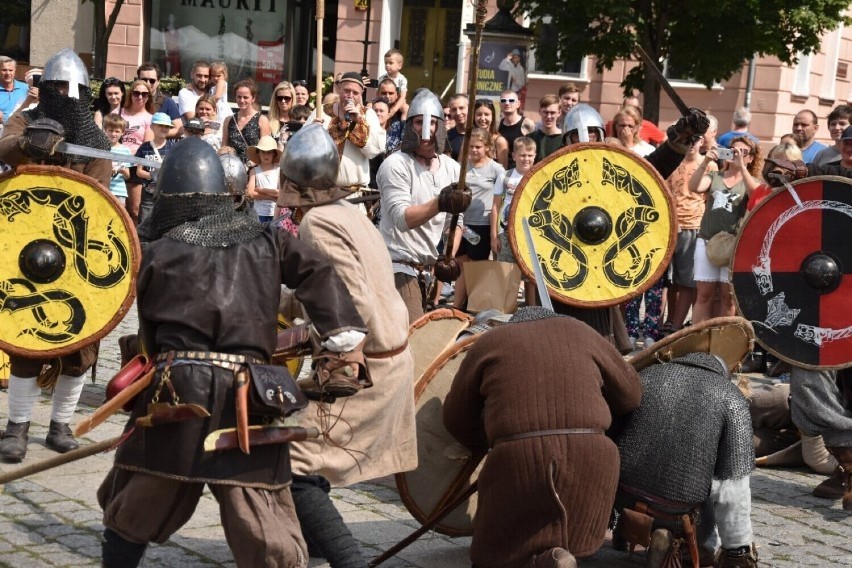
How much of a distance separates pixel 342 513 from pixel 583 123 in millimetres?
2221

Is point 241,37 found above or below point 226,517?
above

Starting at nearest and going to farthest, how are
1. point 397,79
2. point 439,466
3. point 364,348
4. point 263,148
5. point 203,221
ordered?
point 203,221, point 364,348, point 439,466, point 263,148, point 397,79

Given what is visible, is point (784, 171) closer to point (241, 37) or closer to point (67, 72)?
point (67, 72)

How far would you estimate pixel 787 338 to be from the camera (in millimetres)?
6176

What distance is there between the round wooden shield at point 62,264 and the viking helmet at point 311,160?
1.58 meters

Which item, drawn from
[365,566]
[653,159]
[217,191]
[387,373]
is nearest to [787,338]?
[653,159]

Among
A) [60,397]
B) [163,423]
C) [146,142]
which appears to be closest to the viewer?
[163,423]

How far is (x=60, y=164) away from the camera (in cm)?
620

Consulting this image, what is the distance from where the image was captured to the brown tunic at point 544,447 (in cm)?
427

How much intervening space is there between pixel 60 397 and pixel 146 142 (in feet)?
14.9

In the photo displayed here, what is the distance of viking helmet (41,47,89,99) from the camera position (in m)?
6.29

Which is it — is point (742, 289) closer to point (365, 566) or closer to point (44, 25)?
point (365, 566)

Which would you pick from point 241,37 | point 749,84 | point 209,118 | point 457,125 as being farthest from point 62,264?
point 749,84

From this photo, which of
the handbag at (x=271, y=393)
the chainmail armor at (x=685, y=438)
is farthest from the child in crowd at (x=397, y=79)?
the handbag at (x=271, y=393)
